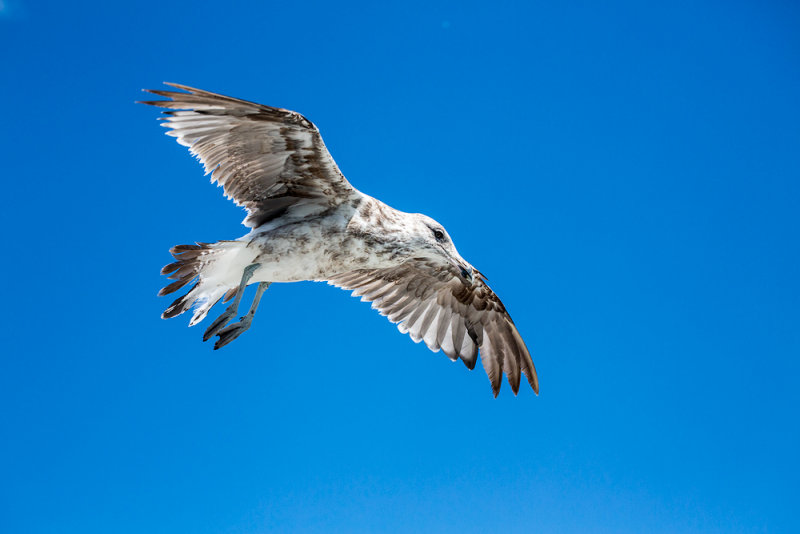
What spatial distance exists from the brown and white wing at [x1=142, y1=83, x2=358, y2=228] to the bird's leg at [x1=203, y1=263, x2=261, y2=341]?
1.56 ft

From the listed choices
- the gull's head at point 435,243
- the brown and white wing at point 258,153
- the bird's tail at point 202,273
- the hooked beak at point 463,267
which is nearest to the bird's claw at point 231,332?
the bird's tail at point 202,273

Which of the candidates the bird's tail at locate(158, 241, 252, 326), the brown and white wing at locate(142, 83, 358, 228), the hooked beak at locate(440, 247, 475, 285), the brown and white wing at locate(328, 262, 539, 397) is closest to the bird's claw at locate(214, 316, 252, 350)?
the bird's tail at locate(158, 241, 252, 326)

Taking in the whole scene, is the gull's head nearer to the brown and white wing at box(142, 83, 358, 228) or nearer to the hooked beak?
the hooked beak

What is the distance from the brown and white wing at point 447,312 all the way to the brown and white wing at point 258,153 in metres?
1.56

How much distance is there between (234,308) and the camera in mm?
6496

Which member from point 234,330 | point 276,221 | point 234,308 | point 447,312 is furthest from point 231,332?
point 447,312

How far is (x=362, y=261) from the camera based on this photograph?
21.6 feet

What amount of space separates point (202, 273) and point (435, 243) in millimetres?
2110

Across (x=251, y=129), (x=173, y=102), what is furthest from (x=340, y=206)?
(x=173, y=102)

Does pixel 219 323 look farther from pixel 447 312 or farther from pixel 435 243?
pixel 447 312

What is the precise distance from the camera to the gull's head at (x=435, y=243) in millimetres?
6605

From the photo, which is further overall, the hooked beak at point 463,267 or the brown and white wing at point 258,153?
the hooked beak at point 463,267

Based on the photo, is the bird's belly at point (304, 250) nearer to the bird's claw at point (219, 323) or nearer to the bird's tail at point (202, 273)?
the bird's tail at point (202, 273)

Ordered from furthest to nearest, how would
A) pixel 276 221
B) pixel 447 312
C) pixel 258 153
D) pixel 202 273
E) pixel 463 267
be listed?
pixel 447 312 < pixel 463 267 < pixel 276 221 < pixel 202 273 < pixel 258 153
